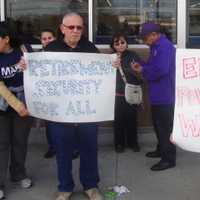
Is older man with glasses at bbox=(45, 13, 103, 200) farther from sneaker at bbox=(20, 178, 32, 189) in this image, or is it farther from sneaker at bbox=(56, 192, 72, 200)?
sneaker at bbox=(20, 178, 32, 189)

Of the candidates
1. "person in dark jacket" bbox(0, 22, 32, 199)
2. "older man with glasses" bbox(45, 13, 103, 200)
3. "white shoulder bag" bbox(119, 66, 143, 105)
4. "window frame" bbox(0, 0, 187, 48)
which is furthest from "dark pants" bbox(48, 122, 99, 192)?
"window frame" bbox(0, 0, 187, 48)

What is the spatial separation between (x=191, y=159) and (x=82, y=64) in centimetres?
210

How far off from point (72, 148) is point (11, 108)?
658mm

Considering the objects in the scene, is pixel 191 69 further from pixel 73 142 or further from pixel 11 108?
pixel 11 108

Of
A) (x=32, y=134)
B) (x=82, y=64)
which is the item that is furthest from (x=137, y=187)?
(x=32, y=134)

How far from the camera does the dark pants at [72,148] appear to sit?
4.69 m

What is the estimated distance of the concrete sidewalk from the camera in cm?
504

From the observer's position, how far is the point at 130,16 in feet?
22.0

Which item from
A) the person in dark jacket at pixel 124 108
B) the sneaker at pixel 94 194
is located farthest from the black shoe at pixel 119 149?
the sneaker at pixel 94 194

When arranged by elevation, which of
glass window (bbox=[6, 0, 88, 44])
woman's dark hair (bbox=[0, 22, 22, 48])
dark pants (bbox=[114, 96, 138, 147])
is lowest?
dark pants (bbox=[114, 96, 138, 147])

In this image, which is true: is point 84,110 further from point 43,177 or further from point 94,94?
point 43,177

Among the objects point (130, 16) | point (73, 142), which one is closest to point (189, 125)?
point (73, 142)

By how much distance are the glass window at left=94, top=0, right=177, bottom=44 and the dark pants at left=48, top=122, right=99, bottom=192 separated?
2241 mm

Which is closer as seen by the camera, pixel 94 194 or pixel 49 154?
pixel 94 194
